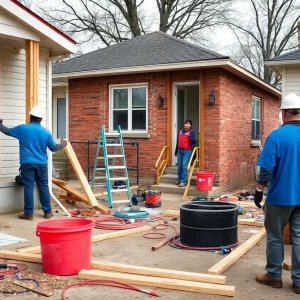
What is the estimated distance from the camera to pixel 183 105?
14.2 meters

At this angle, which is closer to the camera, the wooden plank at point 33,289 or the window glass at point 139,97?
the wooden plank at point 33,289

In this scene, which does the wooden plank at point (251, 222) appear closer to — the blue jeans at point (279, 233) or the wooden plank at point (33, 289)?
the blue jeans at point (279, 233)

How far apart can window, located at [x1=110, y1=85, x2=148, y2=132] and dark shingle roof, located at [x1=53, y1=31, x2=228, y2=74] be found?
32.8 inches

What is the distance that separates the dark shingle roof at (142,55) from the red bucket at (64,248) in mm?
8006

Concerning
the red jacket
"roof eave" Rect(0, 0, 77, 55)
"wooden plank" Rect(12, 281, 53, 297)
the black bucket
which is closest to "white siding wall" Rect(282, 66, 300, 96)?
the red jacket

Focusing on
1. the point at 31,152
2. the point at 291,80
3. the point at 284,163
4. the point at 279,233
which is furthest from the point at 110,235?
the point at 291,80

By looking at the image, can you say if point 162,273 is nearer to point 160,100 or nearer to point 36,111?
point 36,111

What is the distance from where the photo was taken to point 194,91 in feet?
47.5

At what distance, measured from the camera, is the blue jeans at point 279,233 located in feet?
14.7

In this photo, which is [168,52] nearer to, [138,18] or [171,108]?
[171,108]

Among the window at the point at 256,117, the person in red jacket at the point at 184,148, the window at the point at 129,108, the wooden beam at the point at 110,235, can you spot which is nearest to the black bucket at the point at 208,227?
the wooden beam at the point at 110,235

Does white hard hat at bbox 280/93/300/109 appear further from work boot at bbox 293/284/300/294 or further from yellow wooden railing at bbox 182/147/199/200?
yellow wooden railing at bbox 182/147/199/200

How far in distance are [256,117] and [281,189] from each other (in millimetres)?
12676

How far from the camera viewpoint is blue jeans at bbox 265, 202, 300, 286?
4492 mm
